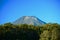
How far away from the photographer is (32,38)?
3841 centimetres

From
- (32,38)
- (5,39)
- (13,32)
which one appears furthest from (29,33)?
(5,39)

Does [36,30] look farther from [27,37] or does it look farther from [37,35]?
[27,37]

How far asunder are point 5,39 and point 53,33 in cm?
743

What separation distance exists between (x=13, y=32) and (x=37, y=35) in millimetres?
6177

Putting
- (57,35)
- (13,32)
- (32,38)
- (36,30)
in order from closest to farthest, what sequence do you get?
(57,35) → (13,32) → (32,38) → (36,30)

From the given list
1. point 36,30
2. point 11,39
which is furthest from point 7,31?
point 36,30

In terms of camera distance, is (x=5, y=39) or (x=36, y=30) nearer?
(x=5, y=39)

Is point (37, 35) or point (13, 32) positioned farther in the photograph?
point (37, 35)

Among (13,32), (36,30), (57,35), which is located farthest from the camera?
(36,30)

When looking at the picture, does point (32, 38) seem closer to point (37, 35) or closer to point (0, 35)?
point (37, 35)

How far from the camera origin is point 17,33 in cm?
3594

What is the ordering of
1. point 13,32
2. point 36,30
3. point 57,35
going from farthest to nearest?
1. point 36,30
2. point 13,32
3. point 57,35

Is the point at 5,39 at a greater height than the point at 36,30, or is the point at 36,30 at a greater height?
the point at 36,30

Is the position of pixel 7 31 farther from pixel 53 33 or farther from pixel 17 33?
pixel 53 33
